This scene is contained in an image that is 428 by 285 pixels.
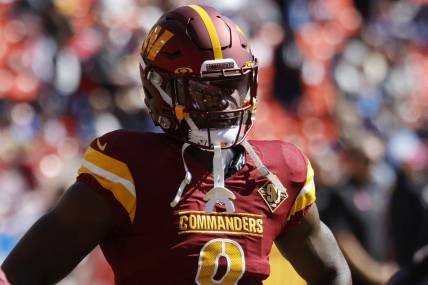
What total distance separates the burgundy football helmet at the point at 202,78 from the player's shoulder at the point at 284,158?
0.15 metres

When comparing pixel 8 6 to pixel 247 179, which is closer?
pixel 247 179

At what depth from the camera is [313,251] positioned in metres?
3.98

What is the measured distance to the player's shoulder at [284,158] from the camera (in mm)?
3883

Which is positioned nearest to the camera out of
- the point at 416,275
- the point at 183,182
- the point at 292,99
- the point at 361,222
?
the point at 183,182

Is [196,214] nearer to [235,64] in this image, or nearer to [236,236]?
[236,236]

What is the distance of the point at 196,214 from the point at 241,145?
12.1 inches

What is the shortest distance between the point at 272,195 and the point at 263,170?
9 centimetres

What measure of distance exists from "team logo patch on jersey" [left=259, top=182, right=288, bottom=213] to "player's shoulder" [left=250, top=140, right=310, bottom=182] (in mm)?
76

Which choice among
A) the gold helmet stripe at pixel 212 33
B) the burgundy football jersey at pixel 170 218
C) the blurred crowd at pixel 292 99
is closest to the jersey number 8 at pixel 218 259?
the burgundy football jersey at pixel 170 218

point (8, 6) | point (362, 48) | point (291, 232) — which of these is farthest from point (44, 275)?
point (362, 48)

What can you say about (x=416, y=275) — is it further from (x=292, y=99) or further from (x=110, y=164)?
(x=292, y=99)

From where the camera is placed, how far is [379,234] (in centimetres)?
748

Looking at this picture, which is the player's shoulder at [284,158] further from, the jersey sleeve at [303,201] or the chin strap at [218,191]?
the chin strap at [218,191]

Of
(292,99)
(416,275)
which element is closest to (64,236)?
(416,275)
